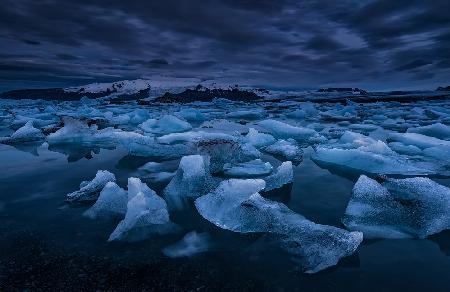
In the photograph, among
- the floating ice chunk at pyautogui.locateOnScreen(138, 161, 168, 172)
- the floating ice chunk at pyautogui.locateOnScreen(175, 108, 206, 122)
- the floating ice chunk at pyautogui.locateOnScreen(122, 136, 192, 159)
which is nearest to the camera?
the floating ice chunk at pyautogui.locateOnScreen(138, 161, 168, 172)

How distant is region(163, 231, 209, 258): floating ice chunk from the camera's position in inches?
65.1

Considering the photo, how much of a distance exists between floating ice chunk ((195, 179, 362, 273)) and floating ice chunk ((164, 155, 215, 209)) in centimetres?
26

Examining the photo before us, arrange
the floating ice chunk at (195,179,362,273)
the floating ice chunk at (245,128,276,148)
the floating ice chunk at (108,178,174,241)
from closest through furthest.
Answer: the floating ice chunk at (195,179,362,273)
the floating ice chunk at (108,178,174,241)
the floating ice chunk at (245,128,276,148)

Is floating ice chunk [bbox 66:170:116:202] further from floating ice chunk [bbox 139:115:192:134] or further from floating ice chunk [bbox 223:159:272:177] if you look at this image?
floating ice chunk [bbox 139:115:192:134]

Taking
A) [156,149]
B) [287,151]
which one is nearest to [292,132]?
[287,151]

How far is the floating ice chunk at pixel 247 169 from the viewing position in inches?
121

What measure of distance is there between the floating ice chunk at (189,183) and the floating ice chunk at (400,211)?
100cm

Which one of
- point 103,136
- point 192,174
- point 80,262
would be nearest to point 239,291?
point 80,262

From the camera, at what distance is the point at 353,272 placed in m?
1.49

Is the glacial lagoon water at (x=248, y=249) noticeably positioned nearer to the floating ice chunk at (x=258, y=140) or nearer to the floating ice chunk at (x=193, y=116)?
the floating ice chunk at (x=258, y=140)

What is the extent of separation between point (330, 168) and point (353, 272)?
6.66 ft

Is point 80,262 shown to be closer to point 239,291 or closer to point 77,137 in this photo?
point 239,291

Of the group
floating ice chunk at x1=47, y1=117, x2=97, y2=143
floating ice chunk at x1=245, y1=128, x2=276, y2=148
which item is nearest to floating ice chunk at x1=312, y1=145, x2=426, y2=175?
floating ice chunk at x1=245, y1=128, x2=276, y2=148

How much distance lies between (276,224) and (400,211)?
0.75 meters
